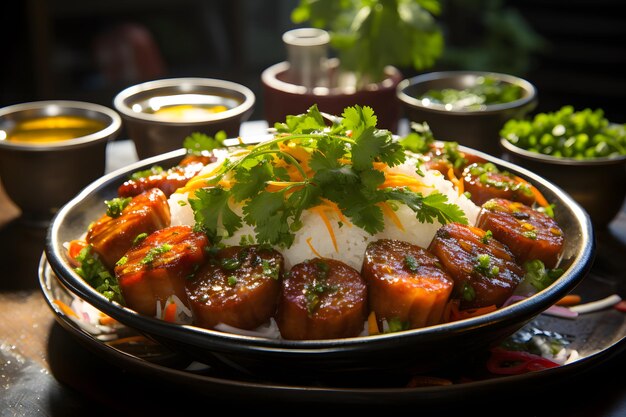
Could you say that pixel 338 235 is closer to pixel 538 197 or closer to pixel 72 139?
pixel 538 197

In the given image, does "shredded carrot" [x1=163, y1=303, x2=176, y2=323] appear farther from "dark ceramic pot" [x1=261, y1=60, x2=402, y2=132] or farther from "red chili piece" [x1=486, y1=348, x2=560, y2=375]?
"dark ceramic pot" [x1=261, y1=60, x2=402, y2=132]

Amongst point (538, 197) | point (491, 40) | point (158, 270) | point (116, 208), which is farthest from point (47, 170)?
point (491, 40)

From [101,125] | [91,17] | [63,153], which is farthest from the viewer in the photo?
[91,17]

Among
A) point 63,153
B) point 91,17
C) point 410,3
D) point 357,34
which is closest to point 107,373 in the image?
point 63,153

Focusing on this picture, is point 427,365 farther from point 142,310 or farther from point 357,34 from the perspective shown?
point 357,34

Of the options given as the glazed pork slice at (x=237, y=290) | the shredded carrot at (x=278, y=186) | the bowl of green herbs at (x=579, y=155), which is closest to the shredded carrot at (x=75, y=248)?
the glazed pork slice at (x=237, y=290)

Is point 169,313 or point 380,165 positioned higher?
point 380,165

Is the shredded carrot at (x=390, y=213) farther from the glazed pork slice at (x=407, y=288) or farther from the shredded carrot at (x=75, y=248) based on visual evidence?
the shredded carrot at (x=75, y=248)
